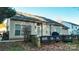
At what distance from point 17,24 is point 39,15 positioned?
1.18 feet

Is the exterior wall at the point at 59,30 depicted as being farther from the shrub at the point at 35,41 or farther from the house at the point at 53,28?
the shrub at the point at 35,41

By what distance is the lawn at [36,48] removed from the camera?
346 centimetres

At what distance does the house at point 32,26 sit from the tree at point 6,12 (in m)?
0.06

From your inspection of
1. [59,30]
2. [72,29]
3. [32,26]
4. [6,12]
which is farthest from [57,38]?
[6,12]

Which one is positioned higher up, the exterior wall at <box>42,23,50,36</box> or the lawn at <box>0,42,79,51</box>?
the exterior wall at <box>42,23,50,36</box>

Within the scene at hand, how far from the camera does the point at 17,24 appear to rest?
3.42 metres

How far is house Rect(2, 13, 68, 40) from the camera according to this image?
3432 millimetres

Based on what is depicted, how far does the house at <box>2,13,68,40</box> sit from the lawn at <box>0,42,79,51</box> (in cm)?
13

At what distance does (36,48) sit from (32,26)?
0.35 metres

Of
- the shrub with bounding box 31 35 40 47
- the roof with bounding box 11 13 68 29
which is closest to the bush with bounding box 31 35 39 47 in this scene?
the shrub with bounding box 31 35 40 47

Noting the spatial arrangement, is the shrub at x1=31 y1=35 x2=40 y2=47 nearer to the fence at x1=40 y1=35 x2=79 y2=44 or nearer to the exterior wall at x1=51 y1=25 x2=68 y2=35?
the fence at x1=40 y1=35 x2=79 y2=44

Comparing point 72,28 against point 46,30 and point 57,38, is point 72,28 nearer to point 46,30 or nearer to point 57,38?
point 57,38

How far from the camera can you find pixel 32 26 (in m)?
3.45
